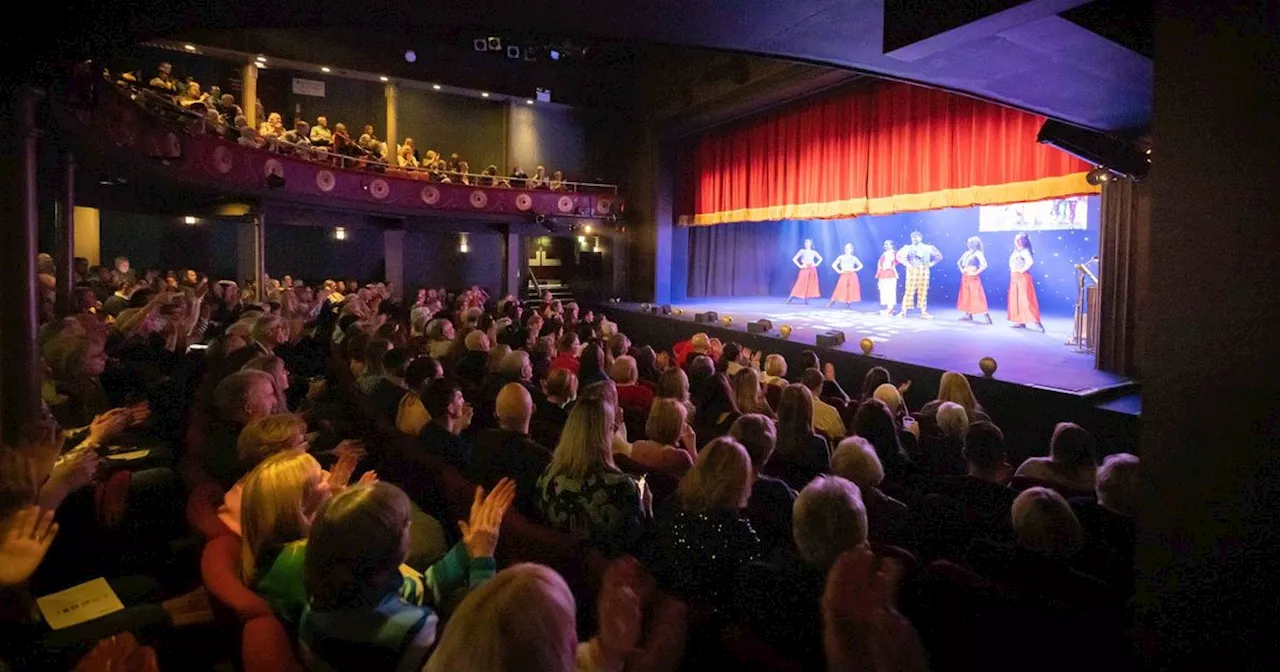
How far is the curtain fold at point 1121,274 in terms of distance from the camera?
7305 mm

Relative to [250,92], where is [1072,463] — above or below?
below

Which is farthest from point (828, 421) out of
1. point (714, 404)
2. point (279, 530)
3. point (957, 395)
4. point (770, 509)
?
point (279, 530)

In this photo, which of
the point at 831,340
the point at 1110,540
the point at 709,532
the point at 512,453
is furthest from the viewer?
the point at 831,340

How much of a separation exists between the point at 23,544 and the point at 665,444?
8.00 ft

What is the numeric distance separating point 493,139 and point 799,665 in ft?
68.2

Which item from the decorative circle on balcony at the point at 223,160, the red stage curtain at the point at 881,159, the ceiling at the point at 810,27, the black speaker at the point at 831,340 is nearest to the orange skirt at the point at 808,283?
the red stage curtain at the point at 881,159

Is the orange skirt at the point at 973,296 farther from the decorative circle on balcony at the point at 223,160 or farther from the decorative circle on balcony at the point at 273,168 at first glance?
the decorative circle on balcony at the point at 223,160

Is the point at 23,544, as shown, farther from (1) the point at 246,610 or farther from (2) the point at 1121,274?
(2) the point at 1121,274

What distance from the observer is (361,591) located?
1772 millimetres

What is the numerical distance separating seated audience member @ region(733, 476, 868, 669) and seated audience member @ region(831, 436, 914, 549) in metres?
0.63

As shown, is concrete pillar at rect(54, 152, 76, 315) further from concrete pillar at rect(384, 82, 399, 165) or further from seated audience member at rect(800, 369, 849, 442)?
concrete pillar at rect(384, 82, 399, 165)

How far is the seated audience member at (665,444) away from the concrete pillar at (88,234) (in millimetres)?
16133

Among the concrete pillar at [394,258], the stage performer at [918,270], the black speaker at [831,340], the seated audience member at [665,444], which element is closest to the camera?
the seated audience member at [665,444]

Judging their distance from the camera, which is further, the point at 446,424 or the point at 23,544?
the point at 446,424
